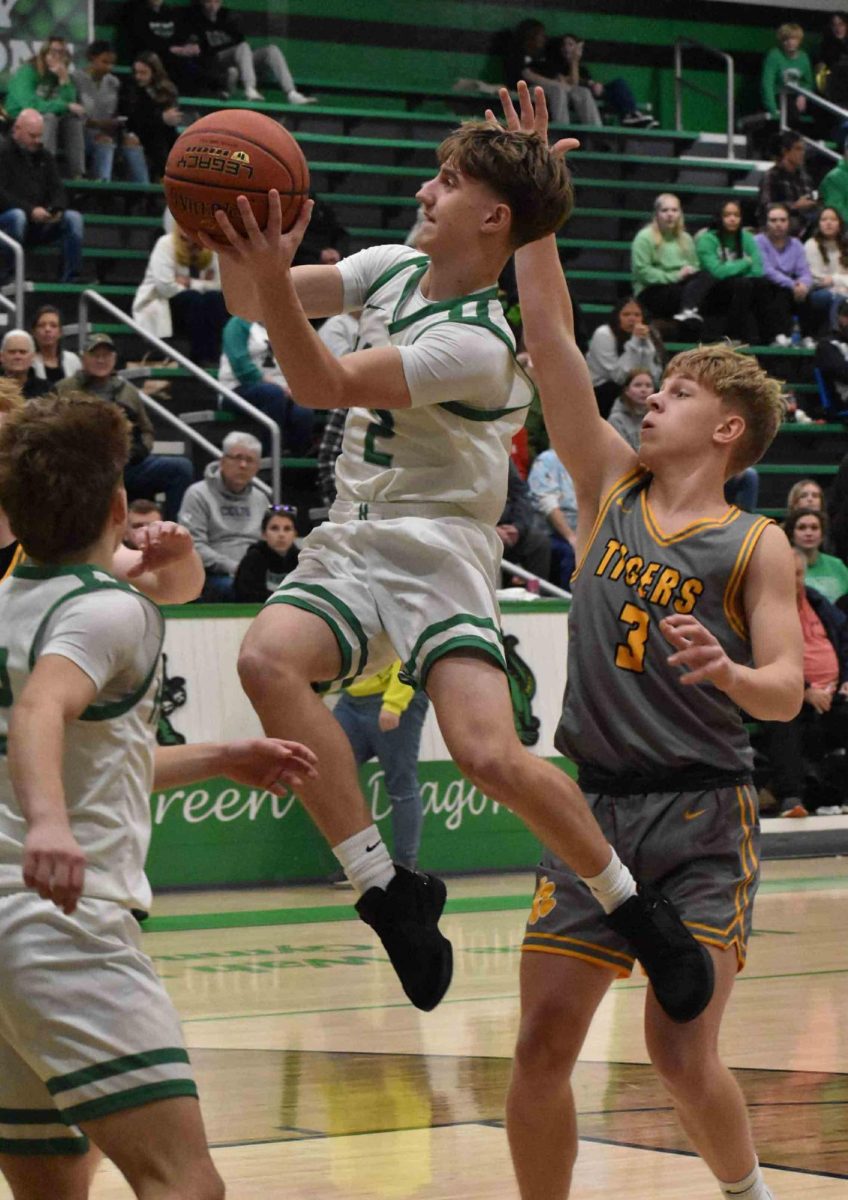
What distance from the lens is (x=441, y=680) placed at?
12.9ft

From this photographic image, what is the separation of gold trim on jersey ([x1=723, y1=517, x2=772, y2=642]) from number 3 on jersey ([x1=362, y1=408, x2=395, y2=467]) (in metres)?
0.74

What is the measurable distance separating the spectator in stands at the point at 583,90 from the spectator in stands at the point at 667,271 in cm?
337

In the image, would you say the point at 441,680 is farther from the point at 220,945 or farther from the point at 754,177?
the point at 754,177

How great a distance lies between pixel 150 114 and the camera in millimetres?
15898

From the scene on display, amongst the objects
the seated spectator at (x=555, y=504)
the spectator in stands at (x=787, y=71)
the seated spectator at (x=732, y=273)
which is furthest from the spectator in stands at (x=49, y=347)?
the spectator in stands at (x=787, y=71)

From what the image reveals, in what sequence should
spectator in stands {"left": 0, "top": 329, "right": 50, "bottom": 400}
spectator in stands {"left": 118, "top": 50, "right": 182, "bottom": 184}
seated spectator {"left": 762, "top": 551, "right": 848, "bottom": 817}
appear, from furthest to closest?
spectator in stands {"left": 118, "top": 50, "right": 182, "bottom": 184} < seated spectator {"left": 762, "top": 551, "right": 848, "bottom": 817} < spectator in stands {"left": 0, "top": 329, "right": 50, "bottom": 400}

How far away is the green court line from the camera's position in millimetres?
8773

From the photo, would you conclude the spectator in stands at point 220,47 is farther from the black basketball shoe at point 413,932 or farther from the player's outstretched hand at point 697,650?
the player's outstretched hand at point 697,650

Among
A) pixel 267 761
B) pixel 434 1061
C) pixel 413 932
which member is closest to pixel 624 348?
pixel 434 1061

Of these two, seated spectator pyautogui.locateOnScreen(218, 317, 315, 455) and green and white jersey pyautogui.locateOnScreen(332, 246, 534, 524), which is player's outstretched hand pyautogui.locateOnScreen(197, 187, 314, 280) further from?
seated spectator pyautogui.locateOnScreen(218, 317, 315, 455)

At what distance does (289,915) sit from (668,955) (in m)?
5.51

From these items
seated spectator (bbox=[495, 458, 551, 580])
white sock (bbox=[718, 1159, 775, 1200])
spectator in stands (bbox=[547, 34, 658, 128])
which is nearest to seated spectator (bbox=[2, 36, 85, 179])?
seated spectator (bbox=[495, 458, 551, 580])

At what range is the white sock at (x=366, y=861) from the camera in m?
3.91

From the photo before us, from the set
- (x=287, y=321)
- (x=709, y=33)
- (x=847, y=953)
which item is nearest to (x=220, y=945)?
(x=847, y=953)
